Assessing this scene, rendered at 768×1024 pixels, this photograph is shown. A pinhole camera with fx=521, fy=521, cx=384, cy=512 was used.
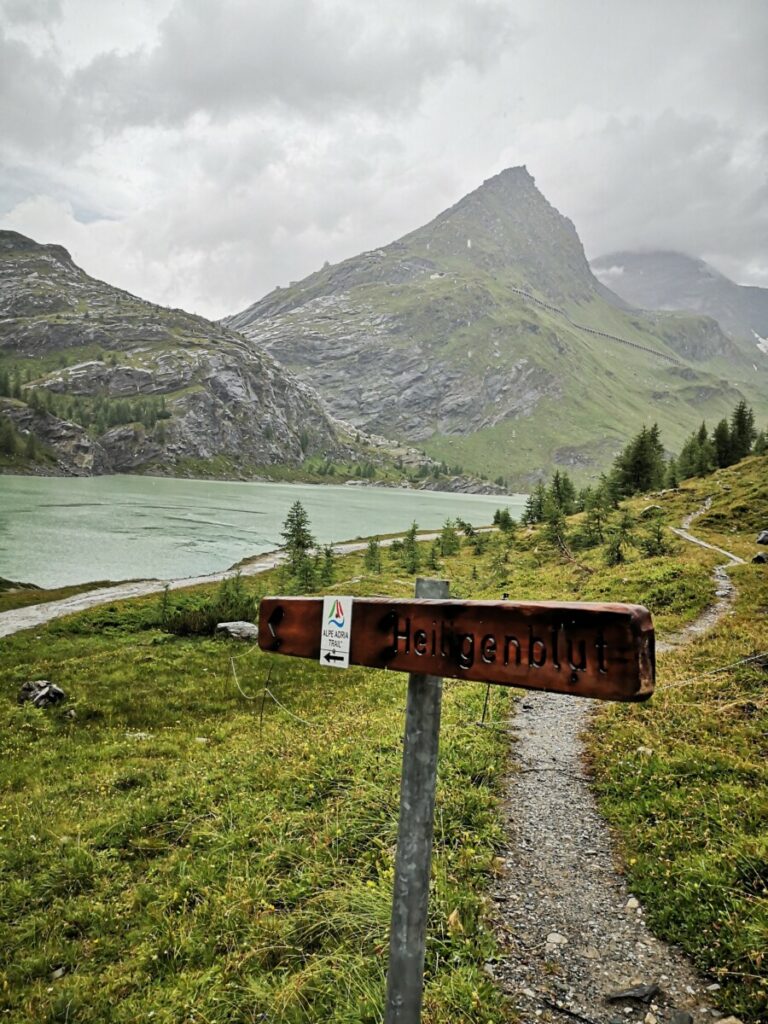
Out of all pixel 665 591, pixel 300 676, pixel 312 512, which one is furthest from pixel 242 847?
pixel 312 512

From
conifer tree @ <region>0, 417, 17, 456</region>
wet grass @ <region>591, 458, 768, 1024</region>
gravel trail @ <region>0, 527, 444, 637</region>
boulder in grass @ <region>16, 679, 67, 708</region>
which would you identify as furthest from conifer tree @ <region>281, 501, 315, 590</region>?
conifer tree @ <region>0, 417, 17, 456</region>

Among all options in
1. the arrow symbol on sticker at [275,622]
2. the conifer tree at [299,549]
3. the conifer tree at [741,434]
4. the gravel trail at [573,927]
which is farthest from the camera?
the conifer tree at [741,434]

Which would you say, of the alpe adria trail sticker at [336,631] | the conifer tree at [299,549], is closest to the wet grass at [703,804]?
the alpe adria trail sticker at [336,631]

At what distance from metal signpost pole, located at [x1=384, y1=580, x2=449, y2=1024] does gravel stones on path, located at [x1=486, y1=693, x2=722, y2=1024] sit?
2.60 meters

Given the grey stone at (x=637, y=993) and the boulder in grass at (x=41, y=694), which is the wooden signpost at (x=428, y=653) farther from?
the boulder in grass at (x=41, y=694)

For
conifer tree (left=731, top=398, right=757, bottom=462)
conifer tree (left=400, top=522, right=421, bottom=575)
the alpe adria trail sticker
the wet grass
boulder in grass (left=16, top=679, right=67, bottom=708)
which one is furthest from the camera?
conifer tree (left=731, top=398, right=757, bottom=462)

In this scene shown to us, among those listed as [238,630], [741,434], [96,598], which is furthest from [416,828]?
[741,434]

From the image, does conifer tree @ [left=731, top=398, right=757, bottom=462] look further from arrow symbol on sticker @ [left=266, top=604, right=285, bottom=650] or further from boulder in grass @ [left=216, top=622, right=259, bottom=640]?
arrow symbol on sticker @ [left=266, top=604, right=285, bottom=650]

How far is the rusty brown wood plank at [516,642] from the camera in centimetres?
224

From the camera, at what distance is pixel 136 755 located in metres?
12.8

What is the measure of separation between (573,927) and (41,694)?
17313 mm

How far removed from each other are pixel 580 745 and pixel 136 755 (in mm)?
10354

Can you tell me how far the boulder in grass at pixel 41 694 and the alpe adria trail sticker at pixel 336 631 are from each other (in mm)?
17532

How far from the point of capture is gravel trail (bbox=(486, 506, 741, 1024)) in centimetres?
473
